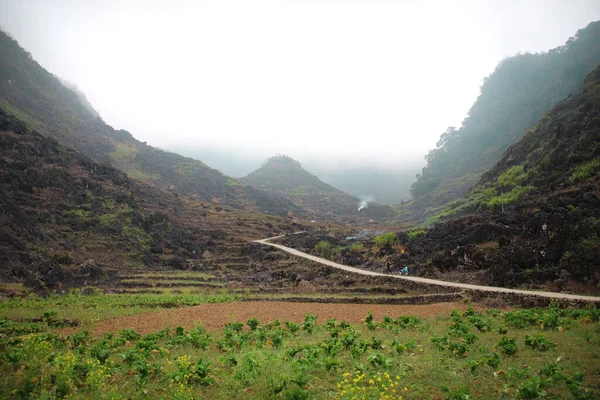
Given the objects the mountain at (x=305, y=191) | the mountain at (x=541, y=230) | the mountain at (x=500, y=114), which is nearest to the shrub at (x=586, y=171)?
the mountain at (x=541, y=230)

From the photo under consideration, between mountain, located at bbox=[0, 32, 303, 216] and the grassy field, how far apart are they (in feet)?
307

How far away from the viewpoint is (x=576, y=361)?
9.12m

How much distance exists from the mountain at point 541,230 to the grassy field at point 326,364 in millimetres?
7678

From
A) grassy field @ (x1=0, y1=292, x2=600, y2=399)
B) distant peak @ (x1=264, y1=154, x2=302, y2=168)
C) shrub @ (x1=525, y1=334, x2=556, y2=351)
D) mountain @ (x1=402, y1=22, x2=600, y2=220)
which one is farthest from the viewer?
distant peak @ (x1=264, y1=154, x2=302, y2=168)

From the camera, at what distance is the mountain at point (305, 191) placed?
425 feet

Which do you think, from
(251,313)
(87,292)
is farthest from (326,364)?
(87,292)

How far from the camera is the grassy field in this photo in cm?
758

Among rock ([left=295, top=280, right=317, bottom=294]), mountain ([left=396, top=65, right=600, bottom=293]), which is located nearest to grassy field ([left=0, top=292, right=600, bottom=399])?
mountain ([left=396, top=65, right=600, bottom=293])

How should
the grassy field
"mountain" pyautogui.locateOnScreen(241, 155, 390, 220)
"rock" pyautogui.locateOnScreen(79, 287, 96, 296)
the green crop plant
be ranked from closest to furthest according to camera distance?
the grassy field < "rock" pyautogui.locateOnScreen(79, 287, 96, 296) < the green crop plant < "mountain" pyautogui.locateOnScreen(241, 155, 390, 220)

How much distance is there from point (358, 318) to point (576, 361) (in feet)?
34.9

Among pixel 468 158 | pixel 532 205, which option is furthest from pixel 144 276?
pixel 468 158

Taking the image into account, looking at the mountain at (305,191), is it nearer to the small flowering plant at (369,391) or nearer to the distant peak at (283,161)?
the distant peak at (283,161)

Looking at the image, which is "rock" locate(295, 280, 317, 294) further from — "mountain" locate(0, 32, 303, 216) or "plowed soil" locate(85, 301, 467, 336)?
"mountain" locate(0, 32, 303, 216)

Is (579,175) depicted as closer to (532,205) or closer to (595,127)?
(532,205)
